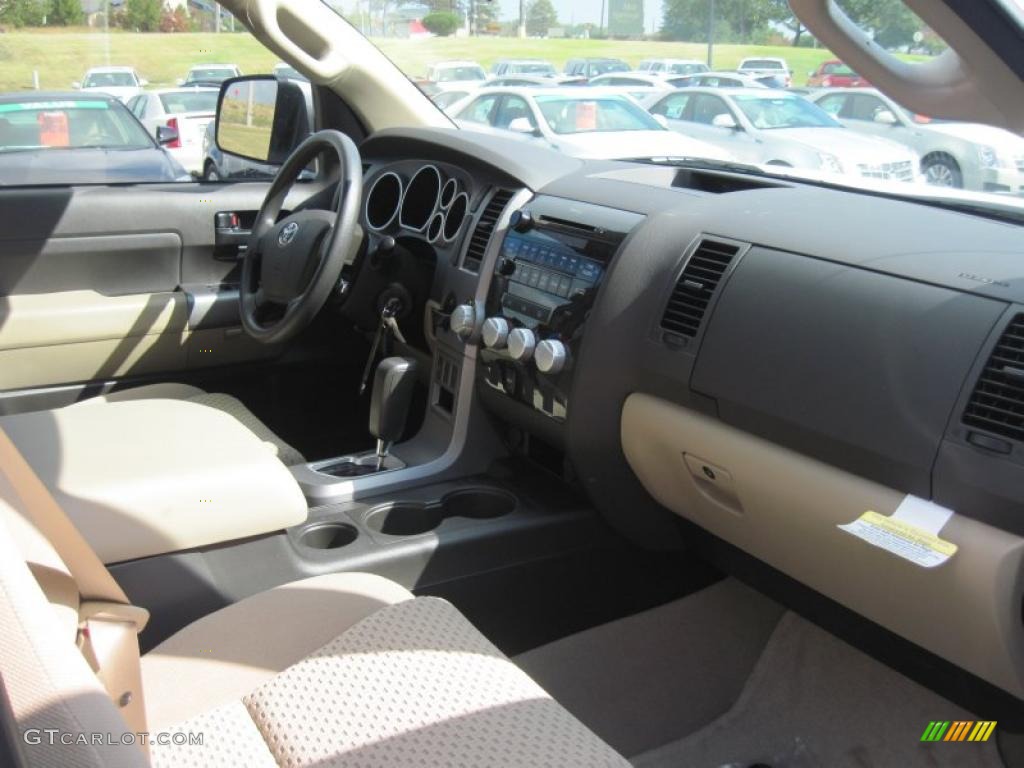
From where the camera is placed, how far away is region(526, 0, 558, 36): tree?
2.86 metres

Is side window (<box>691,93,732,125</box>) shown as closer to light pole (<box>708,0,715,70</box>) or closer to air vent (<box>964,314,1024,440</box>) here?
light pole (<box>708,0,715,70</box>)

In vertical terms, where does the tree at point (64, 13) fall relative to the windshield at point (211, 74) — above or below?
above

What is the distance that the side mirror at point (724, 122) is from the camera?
4171 millimetres

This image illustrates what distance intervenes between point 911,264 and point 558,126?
9.11ft

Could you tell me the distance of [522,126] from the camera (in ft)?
11.6

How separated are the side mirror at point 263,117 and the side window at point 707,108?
1.95 metres

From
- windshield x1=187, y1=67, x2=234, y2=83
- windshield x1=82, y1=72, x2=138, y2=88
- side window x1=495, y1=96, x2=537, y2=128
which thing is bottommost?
side window x1=495, y1=96, x2=537, y2=128

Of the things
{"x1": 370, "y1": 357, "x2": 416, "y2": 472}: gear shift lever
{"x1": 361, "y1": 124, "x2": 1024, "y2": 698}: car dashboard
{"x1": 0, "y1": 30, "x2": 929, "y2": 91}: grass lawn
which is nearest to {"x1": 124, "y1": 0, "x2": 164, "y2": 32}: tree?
{"x1": 0, "y1": 30, "x2": 929, "y2": 91}: grass lawn

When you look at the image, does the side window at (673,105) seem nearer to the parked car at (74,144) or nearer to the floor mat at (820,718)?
the parked car at (74,144)

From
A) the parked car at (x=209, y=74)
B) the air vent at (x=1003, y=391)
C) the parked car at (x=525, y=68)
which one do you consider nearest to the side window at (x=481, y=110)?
the parked car at (x=525, y=68)

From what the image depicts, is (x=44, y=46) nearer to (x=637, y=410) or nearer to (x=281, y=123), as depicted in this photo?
(x=281, y=123)

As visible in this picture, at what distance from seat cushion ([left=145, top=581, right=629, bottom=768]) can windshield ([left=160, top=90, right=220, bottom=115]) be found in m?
2.61

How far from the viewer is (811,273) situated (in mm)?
1757

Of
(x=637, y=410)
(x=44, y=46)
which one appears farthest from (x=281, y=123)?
(x=637, y=410)
